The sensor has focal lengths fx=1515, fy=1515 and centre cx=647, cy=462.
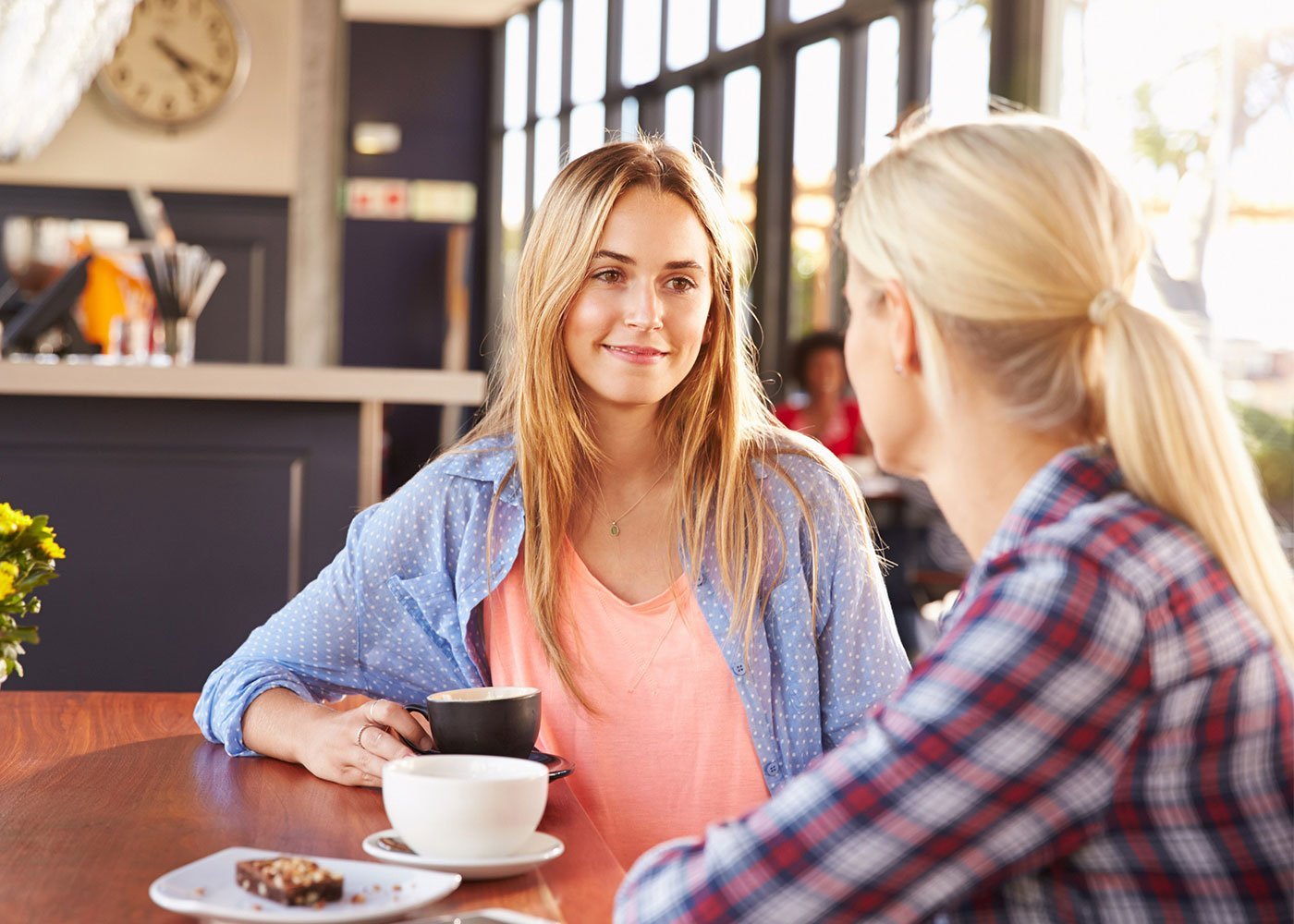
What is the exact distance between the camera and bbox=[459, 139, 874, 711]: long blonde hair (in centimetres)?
168

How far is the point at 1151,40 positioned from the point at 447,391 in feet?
8.97

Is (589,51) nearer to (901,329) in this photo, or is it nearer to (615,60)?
(615,60)

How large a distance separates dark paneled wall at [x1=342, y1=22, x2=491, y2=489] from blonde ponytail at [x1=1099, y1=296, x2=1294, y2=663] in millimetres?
9728

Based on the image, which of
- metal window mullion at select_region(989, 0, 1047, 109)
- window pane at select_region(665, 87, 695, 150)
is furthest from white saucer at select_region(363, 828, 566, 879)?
window pane at select_region(665, 87, 695, 150)

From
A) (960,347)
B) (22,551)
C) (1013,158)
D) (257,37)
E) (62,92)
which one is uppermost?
(257,37)

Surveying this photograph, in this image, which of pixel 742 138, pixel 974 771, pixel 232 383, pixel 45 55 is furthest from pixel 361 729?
pixel 742 138

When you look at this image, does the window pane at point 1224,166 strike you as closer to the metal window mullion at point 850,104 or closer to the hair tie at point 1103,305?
the metal window mullion at point 850,104

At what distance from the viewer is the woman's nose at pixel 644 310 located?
171cm

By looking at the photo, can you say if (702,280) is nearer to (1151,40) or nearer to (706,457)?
(706,457)

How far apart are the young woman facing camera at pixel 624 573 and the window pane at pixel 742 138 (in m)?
5.41

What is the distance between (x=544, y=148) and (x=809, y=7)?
366 centimetres

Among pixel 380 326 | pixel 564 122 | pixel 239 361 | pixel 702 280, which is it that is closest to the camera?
pixel 702 280

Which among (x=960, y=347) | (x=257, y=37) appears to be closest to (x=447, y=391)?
(x=960, y=347)

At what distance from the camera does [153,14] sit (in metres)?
5.73
